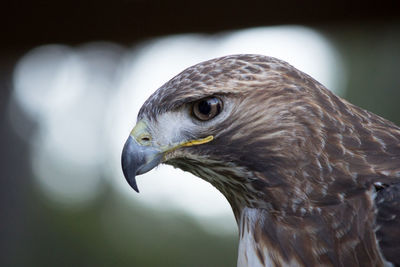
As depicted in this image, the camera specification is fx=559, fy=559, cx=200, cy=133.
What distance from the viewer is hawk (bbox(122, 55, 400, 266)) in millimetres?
1379

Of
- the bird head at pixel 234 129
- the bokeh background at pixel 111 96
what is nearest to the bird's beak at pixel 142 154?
the bird head at pixel 234 129

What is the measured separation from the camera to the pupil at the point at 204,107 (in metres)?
1.44

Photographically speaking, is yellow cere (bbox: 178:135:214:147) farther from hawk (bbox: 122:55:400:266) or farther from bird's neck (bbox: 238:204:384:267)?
bird's neck (bbox: 238:204:384:267)

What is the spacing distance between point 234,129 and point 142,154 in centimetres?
25

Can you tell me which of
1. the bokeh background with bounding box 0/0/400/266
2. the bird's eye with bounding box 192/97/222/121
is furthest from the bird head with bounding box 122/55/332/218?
the bokeh background with bounding box 0/0/400/266

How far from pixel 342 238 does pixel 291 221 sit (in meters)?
0.14

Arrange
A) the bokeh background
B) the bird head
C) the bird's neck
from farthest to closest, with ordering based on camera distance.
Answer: the bokeh background → the bird head → the bird's neck

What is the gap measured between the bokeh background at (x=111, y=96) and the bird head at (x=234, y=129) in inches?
70.5

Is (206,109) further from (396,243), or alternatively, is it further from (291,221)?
(396,243)

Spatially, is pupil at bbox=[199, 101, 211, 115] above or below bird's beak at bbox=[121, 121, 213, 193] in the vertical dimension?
above

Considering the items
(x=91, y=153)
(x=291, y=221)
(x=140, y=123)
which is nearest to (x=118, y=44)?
(x=91, y=153)

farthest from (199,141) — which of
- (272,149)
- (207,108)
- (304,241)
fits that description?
(304,241)

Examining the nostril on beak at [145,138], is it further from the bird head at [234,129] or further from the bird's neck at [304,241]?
the bird's neck at [304,241]

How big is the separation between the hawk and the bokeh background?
1.79 m
